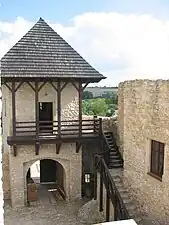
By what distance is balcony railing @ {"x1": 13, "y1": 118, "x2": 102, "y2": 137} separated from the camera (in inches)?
461

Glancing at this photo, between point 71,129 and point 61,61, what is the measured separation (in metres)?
2.75

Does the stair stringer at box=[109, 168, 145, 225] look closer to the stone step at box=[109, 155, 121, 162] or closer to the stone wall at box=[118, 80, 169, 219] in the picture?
the stone wall at box=[118, 80, 169, 219]

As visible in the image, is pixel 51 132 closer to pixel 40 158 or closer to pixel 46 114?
pixel 40 158

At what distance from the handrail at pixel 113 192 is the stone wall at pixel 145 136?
24.1 inches

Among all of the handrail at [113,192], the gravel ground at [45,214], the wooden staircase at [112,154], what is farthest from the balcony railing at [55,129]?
the gravel ground at [45,214]

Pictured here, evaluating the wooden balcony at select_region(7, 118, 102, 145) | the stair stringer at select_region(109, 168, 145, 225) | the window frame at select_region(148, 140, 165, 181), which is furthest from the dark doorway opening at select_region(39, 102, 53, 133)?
the window frame at select_region(148, 140, 165, 181)

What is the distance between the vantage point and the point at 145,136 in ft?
28.8

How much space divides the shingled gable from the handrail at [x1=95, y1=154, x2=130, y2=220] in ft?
11.6

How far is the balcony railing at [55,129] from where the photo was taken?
11.7 m

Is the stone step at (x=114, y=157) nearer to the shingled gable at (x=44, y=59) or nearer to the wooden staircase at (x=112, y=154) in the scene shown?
the wooden staircase at (x=112, y=154)

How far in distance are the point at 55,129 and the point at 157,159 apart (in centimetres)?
538

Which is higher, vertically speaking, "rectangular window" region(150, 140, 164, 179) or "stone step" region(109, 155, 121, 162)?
"rectangular window" region(150, 140, 164, 179)

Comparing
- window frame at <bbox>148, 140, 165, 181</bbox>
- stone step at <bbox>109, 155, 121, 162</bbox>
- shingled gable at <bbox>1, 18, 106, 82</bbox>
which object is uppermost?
shingled gable at <bbox>1, 18, 106, 82</bbox>

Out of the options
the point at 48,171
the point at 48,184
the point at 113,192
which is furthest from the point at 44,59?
the point at 48,184
